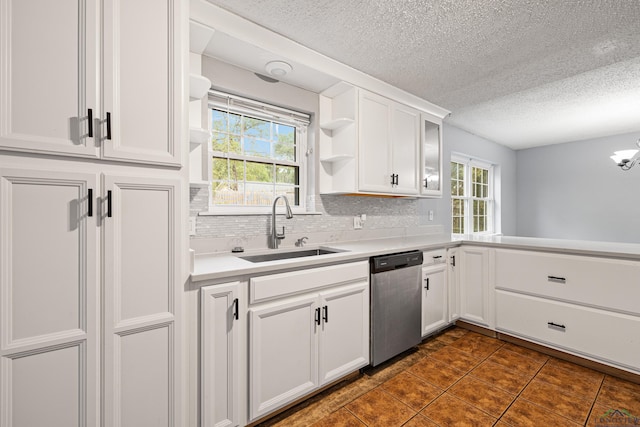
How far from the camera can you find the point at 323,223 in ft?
8.77

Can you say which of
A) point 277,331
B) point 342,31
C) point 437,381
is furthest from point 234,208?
point 437,381

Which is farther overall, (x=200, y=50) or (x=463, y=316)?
(x=463, y=316)

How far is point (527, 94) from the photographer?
3035 mm

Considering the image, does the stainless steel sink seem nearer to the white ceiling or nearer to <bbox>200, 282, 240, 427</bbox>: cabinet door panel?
<bbox>200, 282, 240, 427</bbox>: cabinet door panel

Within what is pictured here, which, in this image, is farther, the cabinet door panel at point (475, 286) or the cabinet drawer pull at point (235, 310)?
the cabinet door panel at point (475, 286)

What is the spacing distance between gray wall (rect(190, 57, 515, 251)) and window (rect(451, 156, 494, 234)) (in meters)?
0.32

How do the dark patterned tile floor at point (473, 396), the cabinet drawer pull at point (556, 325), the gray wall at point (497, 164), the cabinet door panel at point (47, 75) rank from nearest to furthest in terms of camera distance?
the cabinet door panel at point (47, 75) < the dark patterned tile floor at point (473, 396) < the cabinet drawer pull at point (556, 325) < the gray wall at point (497, 164)

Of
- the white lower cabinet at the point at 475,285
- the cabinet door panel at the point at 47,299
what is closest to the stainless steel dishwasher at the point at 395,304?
the white lower cabinet at the point at 475,285

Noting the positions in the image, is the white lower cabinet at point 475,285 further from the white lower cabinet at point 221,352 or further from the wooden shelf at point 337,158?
the white lower cabinet at point 221,352

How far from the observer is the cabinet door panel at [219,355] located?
1412 millimetres

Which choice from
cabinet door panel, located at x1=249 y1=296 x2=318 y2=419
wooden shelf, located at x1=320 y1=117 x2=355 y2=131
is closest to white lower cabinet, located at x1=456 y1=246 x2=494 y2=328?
wooden shelf, located at x1=320 y1=117 x2=355 y2=131

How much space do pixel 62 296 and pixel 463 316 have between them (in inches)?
124

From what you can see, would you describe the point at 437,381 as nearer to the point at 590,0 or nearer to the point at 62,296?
the point at 62,296

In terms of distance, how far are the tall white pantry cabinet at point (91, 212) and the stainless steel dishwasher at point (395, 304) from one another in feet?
4.44
